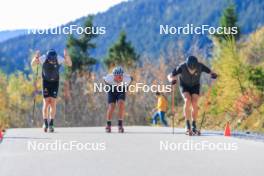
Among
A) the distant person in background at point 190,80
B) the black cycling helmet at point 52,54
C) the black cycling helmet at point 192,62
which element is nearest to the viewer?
the black cycling helmet at point 192,62

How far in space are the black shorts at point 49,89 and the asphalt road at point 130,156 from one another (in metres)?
2.43

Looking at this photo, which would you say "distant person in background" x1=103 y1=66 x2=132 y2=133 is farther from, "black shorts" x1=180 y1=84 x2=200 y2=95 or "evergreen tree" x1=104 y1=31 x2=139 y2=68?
"evergreen tree" x1=104 y1=31 x2=139 y2=68

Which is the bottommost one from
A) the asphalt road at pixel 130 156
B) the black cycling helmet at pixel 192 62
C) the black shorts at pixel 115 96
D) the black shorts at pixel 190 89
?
the asphalt road at pixel 130 156

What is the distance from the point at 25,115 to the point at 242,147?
6682cm

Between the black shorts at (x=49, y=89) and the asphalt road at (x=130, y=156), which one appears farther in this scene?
the black shorts at (x=49, y=89)

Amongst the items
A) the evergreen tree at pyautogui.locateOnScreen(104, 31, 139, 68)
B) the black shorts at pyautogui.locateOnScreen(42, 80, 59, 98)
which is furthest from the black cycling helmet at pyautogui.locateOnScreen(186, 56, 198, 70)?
the evergreen tree at pyautogui.locateOnScreen(104, 31, 139, 68)

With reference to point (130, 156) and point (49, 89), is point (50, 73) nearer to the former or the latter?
point (49, 89)

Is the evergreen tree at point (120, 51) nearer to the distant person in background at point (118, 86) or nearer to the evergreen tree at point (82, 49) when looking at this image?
the evergreen tree at point (82, 49)

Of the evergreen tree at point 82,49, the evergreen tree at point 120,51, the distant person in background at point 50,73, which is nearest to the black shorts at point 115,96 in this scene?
the distant person in background at point 50,73

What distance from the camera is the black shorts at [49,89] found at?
16969mm

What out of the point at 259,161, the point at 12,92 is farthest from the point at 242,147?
the point at 12,92

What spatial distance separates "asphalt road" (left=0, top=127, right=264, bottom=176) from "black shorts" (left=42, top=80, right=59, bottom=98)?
2.43m

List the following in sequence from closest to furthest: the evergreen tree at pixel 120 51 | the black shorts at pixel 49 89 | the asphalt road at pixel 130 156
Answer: the asphalt road at pixel 130 156 < the black shorts at pixel 49 89 < the evergreen tree at pixel 120 51

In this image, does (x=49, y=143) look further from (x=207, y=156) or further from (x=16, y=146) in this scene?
(x=207, y=156)
